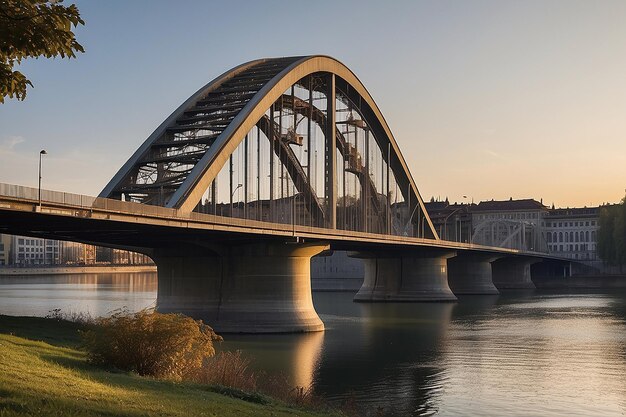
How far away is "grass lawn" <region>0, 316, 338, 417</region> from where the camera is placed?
13.2 meters

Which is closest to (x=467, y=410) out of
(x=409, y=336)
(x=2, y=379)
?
(x=2, y=379)

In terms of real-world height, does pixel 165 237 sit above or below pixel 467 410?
above

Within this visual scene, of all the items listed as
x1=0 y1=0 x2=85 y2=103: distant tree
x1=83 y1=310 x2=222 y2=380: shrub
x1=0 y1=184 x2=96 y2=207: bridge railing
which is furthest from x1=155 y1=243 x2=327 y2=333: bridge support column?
x1=0 y1=0 x2=85 y2=103: distant tree

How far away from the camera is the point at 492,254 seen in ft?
374

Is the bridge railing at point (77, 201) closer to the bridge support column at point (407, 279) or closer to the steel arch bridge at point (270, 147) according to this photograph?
the steel arch bridge at point (270, 147)

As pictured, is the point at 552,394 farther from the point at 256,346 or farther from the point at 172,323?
the point at 256,346

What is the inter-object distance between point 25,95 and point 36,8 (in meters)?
1.19

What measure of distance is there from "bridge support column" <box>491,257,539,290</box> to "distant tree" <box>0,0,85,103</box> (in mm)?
131194

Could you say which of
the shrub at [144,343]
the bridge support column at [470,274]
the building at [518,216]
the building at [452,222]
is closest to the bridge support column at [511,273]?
the building at [452,222]

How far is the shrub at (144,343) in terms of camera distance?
21.8 meters

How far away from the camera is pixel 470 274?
114 m

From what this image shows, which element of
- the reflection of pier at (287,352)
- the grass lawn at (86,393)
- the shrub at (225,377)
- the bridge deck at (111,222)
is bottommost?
the reflection of pier at (287,352)

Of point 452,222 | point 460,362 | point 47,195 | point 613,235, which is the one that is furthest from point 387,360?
point 452,222

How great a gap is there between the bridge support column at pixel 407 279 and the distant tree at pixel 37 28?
269 feet
